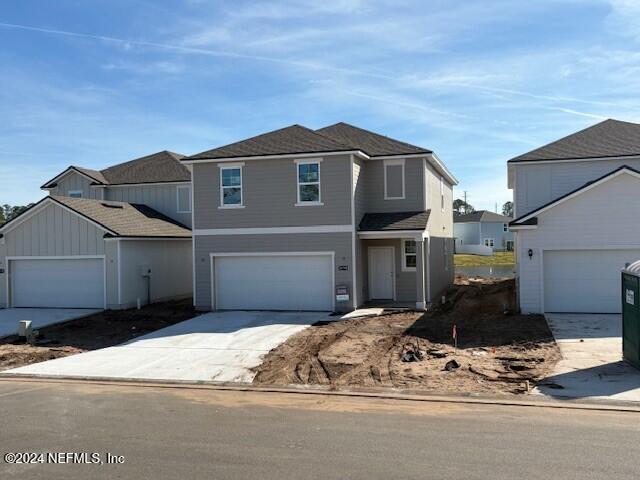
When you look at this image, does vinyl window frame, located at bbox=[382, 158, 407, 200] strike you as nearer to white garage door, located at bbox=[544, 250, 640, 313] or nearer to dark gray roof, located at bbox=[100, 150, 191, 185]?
white garage door, located at bbox=[544, 250, 640, 313]

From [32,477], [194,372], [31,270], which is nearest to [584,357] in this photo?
[194,372]

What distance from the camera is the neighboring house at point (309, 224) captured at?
65.0 ft

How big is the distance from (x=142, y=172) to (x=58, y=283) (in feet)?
29.6

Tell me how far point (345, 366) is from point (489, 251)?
57.6m

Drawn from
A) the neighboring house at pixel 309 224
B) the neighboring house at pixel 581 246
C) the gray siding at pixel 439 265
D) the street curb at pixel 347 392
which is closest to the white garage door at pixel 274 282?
the neighboring house at pixel 309 224

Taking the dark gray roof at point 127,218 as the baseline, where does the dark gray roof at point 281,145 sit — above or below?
above

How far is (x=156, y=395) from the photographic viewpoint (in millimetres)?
10164

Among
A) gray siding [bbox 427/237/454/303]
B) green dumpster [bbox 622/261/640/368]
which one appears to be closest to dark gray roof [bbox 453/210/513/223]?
gray siding [bbox 427/237/454/303]

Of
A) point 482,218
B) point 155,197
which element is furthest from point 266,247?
point 482,218

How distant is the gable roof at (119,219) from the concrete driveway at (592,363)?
15459mm

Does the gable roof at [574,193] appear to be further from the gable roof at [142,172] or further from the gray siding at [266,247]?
the gable roof at [142,172]

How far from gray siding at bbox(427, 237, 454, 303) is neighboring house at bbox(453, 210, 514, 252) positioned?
4124 centimetres

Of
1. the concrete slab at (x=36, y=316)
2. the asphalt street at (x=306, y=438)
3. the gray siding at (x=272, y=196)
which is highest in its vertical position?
the gray siding at (x=272, y=196)

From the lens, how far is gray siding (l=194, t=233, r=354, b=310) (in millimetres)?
19672
